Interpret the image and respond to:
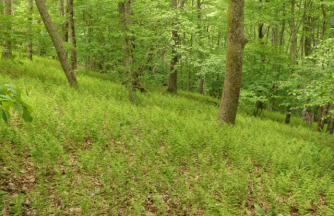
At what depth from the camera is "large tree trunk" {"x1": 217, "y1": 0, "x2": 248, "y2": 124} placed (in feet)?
22.0

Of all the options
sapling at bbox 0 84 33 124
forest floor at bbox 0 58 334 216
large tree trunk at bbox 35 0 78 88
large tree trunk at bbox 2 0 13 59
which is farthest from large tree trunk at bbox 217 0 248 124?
large tree trunk at bbox 2 0 13 59

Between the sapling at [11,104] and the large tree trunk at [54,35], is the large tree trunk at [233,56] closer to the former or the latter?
the sapling at [11,104]

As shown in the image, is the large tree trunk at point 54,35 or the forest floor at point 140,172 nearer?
the forest floor at point 140,172

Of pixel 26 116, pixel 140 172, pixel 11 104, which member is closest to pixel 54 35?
pixel 140 172

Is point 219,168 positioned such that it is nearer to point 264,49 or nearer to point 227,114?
point 227,114

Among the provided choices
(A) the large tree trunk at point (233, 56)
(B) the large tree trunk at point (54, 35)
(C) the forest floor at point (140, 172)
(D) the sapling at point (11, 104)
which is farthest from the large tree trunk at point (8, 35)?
(D) the sapling at point (11, 104)

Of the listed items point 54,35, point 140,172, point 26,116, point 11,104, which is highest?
point 54,35

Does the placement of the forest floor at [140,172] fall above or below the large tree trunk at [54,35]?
below

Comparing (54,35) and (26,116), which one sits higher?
(54,35)

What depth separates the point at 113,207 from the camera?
3188 mm

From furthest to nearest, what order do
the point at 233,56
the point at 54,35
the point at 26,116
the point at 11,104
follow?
the point at 54,35 < the point at 233,56 < the point at 26,116 < the point at 11,104

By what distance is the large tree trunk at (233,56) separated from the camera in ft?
22.0

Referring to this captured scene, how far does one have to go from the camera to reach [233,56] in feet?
22.6

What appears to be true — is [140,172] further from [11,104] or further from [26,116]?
[11,104]
